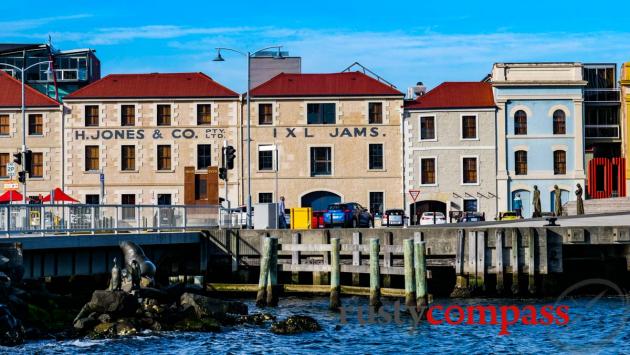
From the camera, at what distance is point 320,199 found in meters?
69.1

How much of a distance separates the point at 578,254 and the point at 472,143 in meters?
30.5

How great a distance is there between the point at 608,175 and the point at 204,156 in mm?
25779

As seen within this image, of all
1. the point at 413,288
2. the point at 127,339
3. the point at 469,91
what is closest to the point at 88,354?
the point at 127,339

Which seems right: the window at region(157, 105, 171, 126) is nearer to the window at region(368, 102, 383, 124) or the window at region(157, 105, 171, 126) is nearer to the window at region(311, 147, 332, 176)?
the window at region(311, 147, 332, 176)

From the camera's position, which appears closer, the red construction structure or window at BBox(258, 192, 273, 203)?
window at BBox(258, 192, 273, 203)

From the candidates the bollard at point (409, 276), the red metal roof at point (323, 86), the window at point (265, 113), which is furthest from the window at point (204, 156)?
the bollard at point (409, 276)

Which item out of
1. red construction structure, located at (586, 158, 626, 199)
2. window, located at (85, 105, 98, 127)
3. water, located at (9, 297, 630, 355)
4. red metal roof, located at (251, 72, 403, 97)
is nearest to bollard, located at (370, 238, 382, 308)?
water, located at (9, 297, 630, 355)

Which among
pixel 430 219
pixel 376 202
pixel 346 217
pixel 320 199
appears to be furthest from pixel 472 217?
pixel 320 199

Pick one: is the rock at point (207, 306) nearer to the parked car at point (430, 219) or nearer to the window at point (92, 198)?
the parked car at point (430, 219)

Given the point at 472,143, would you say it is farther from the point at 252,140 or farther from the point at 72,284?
the point at 72,284

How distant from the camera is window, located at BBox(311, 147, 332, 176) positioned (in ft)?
227

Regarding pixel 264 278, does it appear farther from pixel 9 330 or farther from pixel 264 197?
pixel 264 197

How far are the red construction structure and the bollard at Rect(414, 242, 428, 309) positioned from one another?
41179mm

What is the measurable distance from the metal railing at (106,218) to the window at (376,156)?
24.8 m
